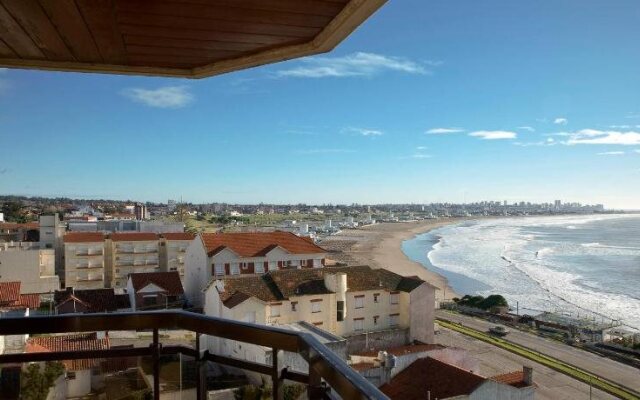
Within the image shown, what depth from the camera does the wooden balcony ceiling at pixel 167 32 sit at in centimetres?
243

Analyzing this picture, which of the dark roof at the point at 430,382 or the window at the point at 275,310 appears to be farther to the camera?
Result: the window at the point at 275,310

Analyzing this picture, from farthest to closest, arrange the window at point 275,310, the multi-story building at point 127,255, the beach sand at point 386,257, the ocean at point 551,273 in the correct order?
the beach sand at point 386,257 → the multi-story building at point 127,255 → the ocean at point 551,273 → the window at point 275,310

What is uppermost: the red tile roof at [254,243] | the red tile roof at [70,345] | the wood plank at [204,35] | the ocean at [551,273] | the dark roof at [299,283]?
the wood plank at [204,35]

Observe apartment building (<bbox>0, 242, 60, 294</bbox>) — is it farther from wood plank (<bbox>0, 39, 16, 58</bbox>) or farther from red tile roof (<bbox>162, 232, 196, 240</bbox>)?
wood plank (<bbox>0, 39, 16, 58</bbox>)

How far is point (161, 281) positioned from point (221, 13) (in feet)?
88.3

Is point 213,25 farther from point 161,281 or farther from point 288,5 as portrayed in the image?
point 161,281

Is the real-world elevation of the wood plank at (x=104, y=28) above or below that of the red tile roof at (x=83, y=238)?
above

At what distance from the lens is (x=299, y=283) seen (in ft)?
74.3

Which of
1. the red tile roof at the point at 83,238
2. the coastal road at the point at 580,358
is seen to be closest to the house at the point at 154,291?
the red tile roof at the point at 83,238

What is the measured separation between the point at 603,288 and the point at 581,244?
115 ft

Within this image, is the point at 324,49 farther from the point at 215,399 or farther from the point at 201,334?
the point at 215,399

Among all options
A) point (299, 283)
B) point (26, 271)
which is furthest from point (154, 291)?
point (299, 283)

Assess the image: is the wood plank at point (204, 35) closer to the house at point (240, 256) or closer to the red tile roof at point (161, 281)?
the red tile roof at point (161, 281)

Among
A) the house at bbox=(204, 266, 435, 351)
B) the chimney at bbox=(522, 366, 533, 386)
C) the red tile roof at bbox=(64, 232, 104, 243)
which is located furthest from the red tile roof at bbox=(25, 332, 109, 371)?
the red tile roof at bbox=(64, 232, 104, 243)
